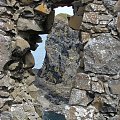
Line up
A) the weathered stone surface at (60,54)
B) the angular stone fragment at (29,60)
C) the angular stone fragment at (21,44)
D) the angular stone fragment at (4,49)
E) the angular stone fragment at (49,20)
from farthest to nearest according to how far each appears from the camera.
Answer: the weathered stone surface at (60,54), the angular stone fragment at (29,60), the angular stone fragment at (49,20), the angular stone fragment at (21,44), the angular stone fragment at (4,49)

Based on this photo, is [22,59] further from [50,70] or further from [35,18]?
[50,70]

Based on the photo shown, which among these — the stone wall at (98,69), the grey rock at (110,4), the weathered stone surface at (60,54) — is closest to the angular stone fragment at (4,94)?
the stone wall at (98,69)

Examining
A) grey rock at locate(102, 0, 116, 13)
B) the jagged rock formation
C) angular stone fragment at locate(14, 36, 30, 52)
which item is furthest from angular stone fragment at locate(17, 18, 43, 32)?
grey rock at locate(102, 0, 116, 13)

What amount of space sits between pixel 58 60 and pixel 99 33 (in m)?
25.2

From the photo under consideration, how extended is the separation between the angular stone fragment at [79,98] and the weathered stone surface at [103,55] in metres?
0.29

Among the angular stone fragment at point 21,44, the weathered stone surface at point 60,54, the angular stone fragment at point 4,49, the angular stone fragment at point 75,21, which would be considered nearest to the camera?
the angular stone fragment at point 75,21

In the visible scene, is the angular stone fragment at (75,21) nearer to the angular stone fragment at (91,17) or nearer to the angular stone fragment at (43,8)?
the angular stone fragment at (91,17)

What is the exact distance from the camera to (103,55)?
153 inches

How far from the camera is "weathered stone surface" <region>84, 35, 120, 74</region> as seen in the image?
152 inches

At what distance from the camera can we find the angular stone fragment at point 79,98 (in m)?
3.95

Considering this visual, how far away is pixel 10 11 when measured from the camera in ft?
15.4

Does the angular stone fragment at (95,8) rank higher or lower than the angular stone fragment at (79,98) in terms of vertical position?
higher

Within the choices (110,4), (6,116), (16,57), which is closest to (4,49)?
(16,57)

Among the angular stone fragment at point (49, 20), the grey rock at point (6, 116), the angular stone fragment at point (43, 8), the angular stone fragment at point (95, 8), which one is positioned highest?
the angular stone fragment at point (95, 8)
